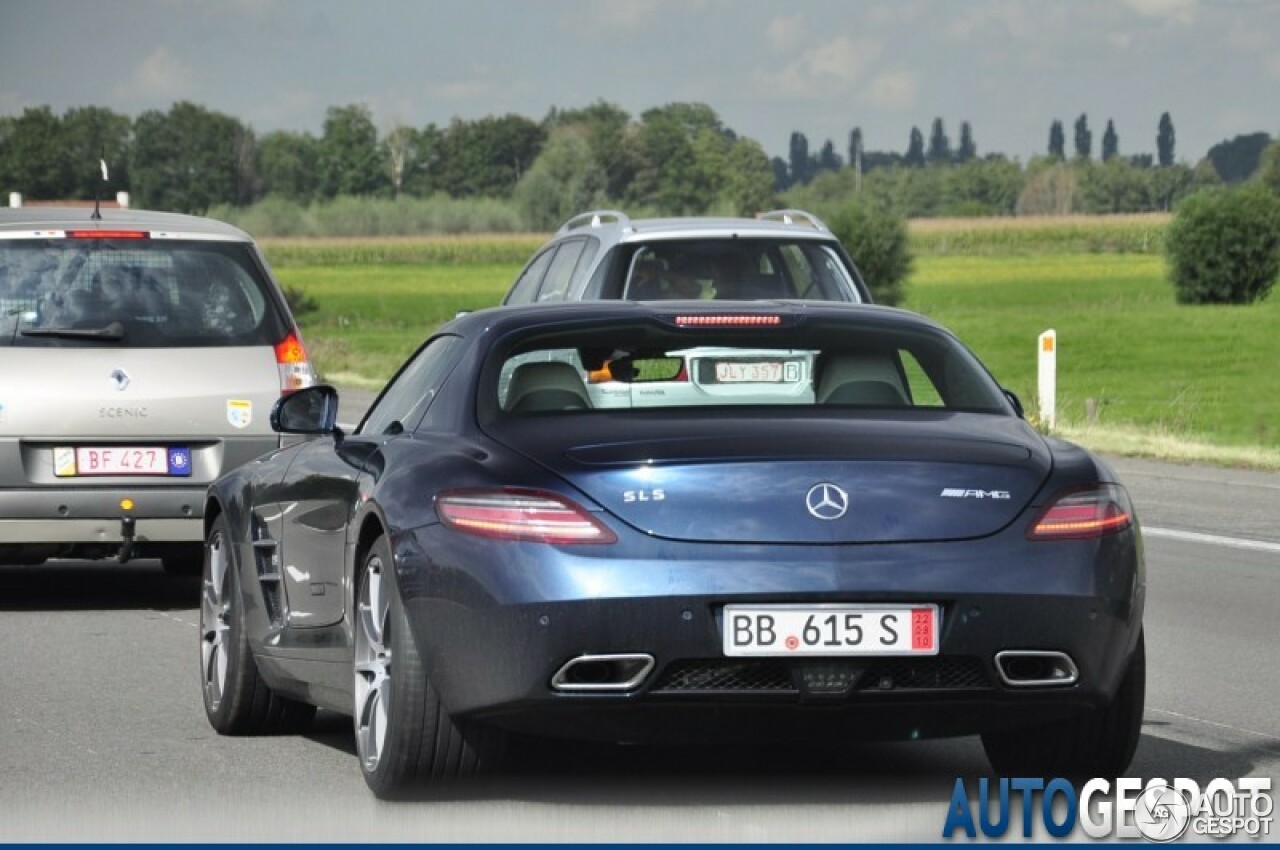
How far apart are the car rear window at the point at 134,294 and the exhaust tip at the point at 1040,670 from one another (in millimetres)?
6399

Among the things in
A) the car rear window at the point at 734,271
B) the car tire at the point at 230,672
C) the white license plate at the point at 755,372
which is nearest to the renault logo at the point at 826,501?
the white license plate at the point at 755,372

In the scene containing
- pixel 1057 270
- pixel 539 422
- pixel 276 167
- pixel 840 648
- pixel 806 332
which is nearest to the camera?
pixel 840 648

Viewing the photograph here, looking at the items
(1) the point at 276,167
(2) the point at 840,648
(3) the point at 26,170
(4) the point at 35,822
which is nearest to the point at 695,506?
(2) the point at 840,648

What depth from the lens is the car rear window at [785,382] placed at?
721 cm

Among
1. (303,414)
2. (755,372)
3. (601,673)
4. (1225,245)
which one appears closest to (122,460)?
(303,414)

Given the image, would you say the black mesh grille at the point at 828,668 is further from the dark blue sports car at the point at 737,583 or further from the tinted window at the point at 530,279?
the tinted window at the point at 530,279

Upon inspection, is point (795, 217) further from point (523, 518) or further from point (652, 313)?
point (523, 518)

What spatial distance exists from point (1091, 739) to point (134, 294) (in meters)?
6.51

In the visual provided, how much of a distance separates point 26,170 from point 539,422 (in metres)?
143

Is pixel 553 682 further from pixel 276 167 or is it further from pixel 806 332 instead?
pixel 276 167

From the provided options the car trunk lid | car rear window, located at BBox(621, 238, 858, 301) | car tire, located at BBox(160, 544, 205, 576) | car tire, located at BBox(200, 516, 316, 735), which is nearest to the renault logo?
the car trunk lid

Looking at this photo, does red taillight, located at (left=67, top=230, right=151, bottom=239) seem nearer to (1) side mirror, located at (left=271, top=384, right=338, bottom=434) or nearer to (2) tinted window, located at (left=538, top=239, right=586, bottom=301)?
(2) tinted window, located at (left=538, top=239, right=586, bottom=301)

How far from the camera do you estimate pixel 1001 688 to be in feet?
21.2

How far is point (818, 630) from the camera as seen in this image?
634 centimetres
